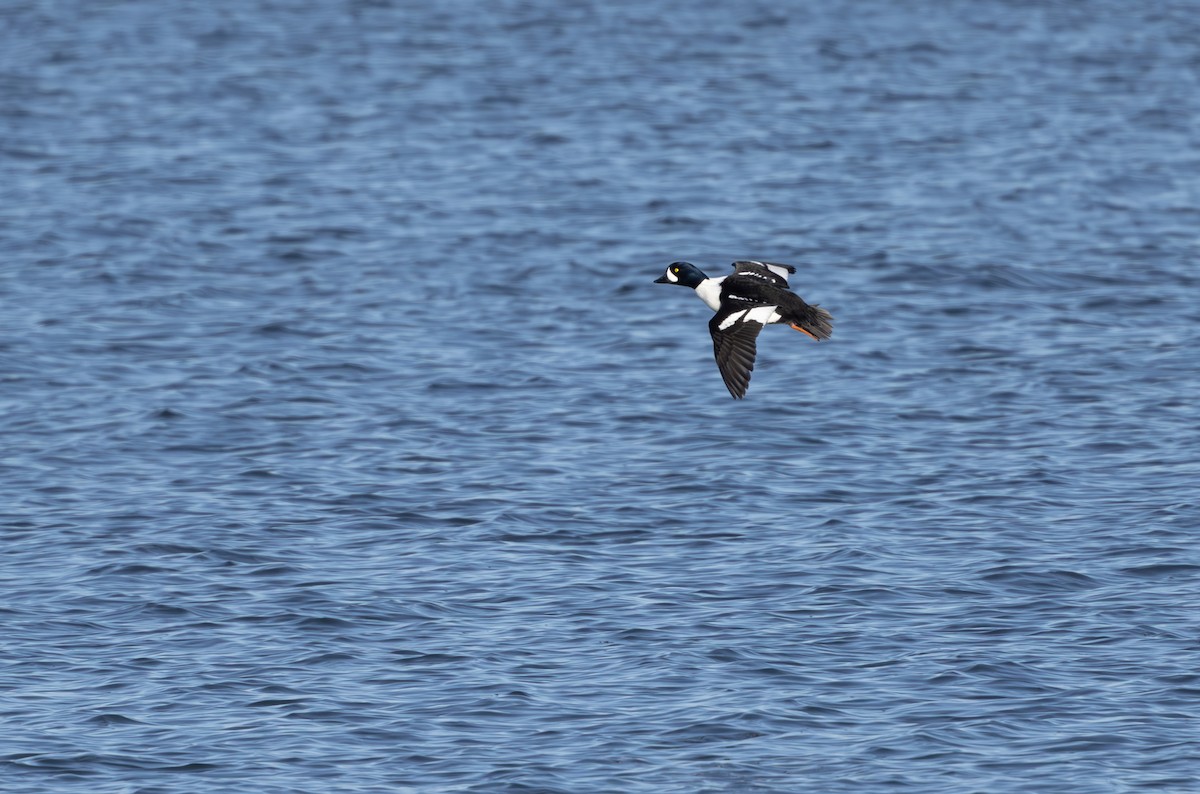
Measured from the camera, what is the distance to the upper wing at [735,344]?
17.9m

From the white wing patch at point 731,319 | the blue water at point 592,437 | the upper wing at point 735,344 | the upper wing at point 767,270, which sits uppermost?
the upper wing at point 767,270

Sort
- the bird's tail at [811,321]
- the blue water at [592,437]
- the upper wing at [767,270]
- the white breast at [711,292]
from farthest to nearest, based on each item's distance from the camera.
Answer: the upper wing at [767,270], the white breast at [711,292], the bird's tail at [811,321], the blue water at [592,437]

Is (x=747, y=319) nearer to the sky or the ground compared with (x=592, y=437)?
nearer to the sky

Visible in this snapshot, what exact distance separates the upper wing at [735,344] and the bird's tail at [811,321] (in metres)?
0.34

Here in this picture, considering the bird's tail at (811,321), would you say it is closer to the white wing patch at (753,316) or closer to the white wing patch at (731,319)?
the white wing patch at (753,316)

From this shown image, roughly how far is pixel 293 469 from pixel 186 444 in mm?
1853

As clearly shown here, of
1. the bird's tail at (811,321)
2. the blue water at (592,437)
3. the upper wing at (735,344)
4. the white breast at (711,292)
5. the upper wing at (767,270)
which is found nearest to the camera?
the blue water at (592,437)

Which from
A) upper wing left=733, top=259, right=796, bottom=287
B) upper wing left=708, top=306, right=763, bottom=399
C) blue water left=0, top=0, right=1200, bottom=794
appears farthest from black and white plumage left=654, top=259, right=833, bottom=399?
blue water left=0, top=0, right=1200, bottom=794

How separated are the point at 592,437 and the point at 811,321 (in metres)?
7.42

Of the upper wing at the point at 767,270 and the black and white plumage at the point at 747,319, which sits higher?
the upper wing at the point at 767,270

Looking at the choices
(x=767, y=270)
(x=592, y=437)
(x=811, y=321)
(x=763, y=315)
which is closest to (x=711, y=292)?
(x=767, y=270)

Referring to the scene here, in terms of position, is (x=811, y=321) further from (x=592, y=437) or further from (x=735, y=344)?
(x=592, y=437)

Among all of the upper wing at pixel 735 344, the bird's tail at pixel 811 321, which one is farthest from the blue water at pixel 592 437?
the bird's tail at pixel 811 321

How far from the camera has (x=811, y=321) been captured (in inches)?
727
